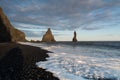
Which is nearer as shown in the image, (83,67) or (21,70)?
(21,70)

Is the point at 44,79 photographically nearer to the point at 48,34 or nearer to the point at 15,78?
the point at 15,78

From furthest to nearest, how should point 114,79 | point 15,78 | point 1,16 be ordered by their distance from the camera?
point 1,16 < point 114,79 < point 15,78

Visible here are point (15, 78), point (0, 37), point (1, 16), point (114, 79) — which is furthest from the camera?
point (1, 16)

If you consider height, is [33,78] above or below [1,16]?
below

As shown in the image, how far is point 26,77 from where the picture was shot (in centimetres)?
930

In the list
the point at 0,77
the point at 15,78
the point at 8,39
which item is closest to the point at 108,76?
the point at 15,78

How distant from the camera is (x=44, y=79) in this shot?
9.10m

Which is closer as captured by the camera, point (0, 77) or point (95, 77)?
point (0, 77)

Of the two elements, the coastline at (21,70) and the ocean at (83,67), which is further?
the ocean at (83,67)

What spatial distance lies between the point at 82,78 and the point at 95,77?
916 mm

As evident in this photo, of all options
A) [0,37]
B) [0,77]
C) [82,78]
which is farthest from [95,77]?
[0,37]

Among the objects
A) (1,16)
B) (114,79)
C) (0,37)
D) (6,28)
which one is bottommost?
(114,79)

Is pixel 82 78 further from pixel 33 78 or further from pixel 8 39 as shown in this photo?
pixel 8 39

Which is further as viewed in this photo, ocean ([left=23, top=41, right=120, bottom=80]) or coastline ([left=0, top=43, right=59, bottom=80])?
ocean ([left=23, top=41, right=120, bottom=80])
